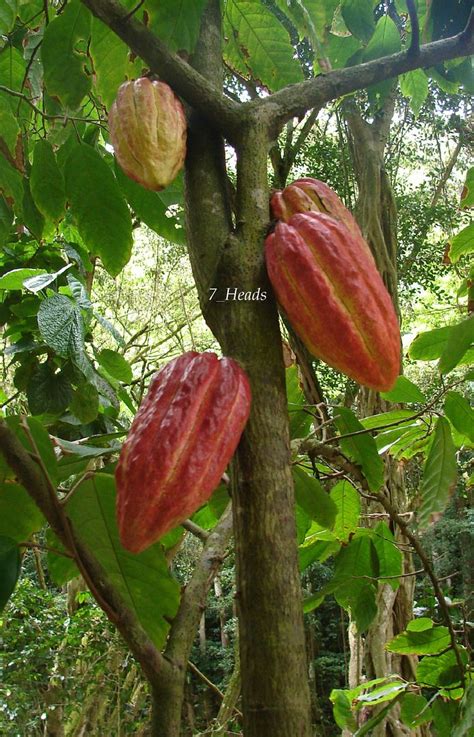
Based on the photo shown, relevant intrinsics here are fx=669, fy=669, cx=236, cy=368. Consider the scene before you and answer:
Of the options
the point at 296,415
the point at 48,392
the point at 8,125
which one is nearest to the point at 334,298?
the point at 296,415

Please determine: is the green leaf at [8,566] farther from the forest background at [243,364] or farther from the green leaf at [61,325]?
the green leaf at [61,325]

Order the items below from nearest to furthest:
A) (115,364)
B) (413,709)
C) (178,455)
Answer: (178,455), (413,709), (115,364)

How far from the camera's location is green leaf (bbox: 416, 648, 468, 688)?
0.77 metres

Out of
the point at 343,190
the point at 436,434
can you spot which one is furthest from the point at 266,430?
the point at 343,190

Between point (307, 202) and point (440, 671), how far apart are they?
0.62 meters

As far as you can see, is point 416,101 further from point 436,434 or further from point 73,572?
point 73,572

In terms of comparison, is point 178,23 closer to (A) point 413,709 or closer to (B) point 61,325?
(B) point 61,325

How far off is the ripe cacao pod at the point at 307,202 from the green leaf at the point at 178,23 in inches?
5.6

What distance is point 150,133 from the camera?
0.49 metres

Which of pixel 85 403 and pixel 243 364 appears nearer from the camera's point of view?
pixel 243 364

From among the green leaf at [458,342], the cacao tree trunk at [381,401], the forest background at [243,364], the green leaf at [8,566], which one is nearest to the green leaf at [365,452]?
the forest background at [243,364]

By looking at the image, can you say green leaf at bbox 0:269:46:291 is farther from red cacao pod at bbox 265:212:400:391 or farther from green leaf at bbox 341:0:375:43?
red cacao pod at bbox 265:212:400:391

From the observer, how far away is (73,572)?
2.03 feet

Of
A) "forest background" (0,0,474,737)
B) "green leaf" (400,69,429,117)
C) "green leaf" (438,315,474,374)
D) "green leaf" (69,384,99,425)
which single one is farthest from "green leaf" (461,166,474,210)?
"green leaf" (69,384,99,425)
